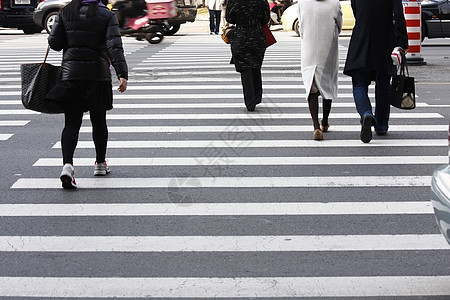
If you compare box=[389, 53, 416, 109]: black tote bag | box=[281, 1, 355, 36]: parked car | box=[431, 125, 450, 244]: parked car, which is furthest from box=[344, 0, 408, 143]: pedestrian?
box=[281, 1, 355, 36]: parked car

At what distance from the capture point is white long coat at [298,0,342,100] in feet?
30.3

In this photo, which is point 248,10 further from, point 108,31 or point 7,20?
point 7,20

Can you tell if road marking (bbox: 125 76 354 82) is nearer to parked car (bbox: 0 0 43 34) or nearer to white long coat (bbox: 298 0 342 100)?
white long coat (bbox: 298 0 342 100)

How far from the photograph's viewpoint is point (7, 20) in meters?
28.6

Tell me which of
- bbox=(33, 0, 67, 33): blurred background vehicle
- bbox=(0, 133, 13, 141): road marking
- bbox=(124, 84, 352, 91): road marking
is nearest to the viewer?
bbox=(0, 133, 13, 141): road marking

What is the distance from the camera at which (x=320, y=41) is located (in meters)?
9.28

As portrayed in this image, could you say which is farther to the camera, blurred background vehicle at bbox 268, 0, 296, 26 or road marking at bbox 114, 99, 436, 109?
blurred background vehicle at bbox 268, 0, 296, 26

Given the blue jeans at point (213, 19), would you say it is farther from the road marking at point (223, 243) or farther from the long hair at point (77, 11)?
the road marking at point (223, 243)

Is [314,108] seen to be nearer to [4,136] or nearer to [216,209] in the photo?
[216,209]

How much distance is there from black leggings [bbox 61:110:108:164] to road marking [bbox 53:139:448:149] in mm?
1562

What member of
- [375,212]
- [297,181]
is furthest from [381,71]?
[375,212]

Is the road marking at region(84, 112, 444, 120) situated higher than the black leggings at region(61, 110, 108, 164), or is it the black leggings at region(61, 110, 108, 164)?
the black leggings at region(61, 110, 108, 164)

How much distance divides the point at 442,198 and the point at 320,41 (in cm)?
483

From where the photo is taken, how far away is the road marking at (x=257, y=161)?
329 inches
